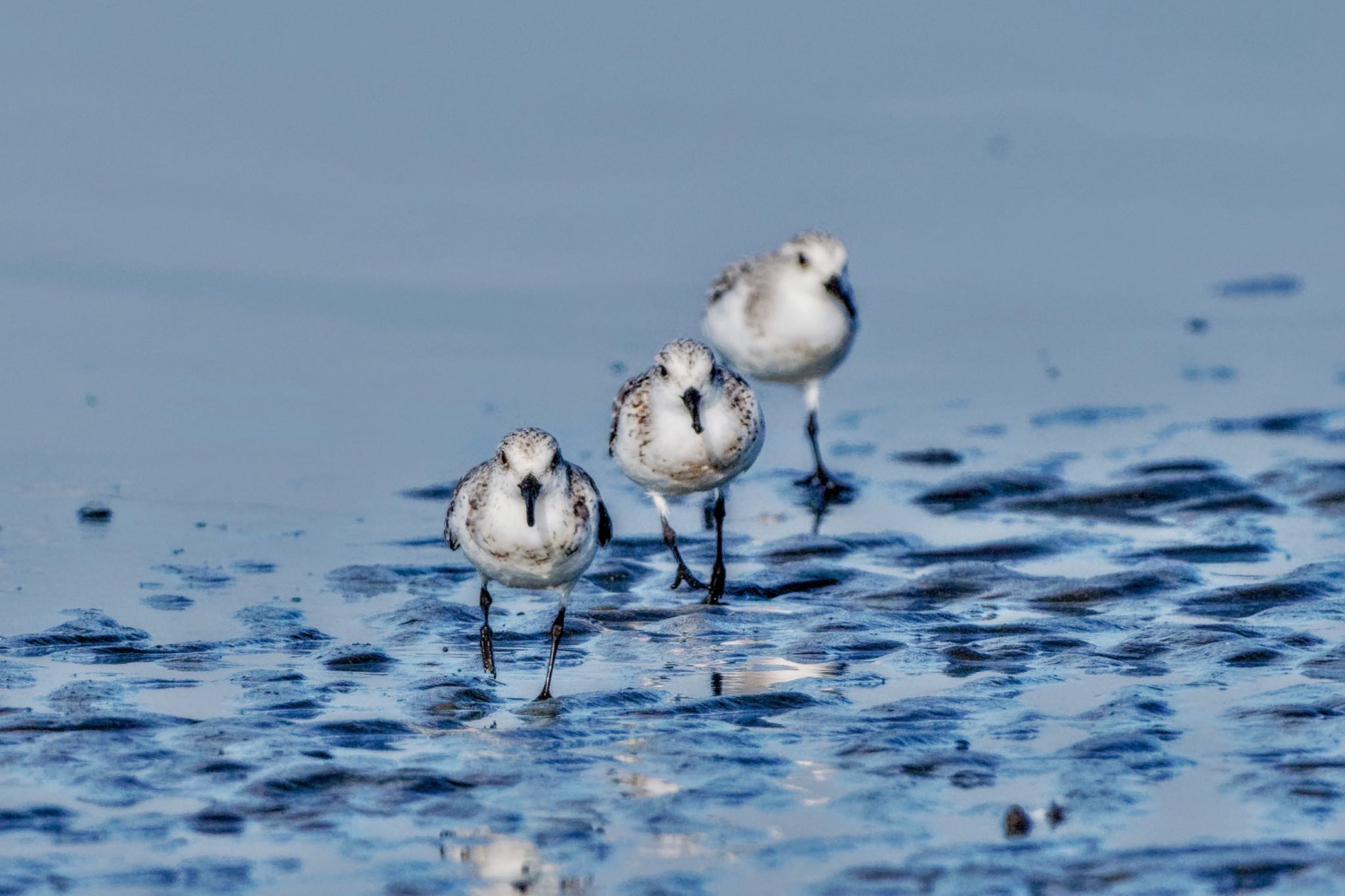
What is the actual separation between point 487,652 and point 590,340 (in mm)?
6404

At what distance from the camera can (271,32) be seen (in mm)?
21281

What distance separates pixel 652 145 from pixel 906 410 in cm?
583

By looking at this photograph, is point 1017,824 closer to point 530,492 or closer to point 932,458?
point 530,492

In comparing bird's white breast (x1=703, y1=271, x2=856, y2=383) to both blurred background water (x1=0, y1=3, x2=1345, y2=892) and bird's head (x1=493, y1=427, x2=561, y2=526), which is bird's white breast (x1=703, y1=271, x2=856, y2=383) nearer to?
blurred background water (x1=0, y1=3, x2=1345, y2=892)

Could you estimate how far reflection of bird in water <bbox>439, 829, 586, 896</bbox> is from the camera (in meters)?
6.20

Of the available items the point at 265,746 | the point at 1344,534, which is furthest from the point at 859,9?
the point at 265,746

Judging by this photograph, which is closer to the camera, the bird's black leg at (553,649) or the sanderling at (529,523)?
the bird's black leg at (553,649)

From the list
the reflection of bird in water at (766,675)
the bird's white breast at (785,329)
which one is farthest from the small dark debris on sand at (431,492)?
the reflection of bird in water at (766,675)

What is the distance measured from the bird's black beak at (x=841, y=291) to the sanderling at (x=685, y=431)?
2.56 m

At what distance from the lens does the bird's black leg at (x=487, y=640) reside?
29.3ft

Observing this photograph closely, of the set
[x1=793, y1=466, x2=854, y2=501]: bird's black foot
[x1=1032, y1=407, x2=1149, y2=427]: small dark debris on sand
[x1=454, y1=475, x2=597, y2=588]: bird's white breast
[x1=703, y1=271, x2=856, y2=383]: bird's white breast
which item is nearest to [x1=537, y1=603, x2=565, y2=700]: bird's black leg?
[x1=454, y1=475, x2=597, y2=588]: bird's white breast

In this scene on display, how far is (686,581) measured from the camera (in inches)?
421

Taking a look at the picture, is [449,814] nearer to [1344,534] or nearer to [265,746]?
[265,746]

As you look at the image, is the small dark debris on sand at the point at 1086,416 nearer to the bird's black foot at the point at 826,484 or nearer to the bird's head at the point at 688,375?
the bird's black foot at the point at 826,484
